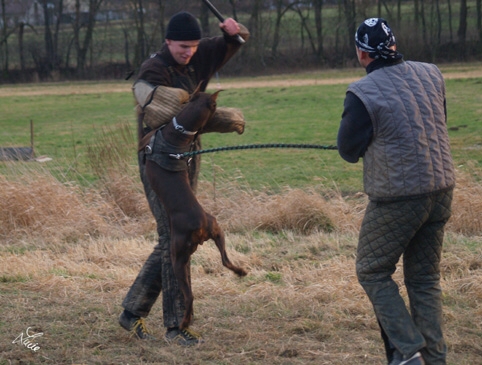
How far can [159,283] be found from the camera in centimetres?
470

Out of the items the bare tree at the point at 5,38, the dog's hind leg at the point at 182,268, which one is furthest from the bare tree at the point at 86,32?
the dog's hind leg at the point at 182,268

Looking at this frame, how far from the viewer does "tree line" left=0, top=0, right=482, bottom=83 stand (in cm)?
3753

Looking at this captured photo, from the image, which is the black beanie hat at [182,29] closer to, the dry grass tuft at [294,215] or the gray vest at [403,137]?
the gray vest at [403,137]

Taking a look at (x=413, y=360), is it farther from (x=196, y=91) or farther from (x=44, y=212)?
(x=44, y=212)

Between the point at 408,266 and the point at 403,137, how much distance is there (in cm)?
76

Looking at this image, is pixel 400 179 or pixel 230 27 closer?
pixel 400 179

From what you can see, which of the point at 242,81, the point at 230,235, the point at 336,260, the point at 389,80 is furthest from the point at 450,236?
the point at 242,81

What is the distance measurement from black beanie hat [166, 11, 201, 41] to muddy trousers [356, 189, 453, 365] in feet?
5.22

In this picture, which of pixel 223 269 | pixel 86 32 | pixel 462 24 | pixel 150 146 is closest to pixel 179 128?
pixel 150 146

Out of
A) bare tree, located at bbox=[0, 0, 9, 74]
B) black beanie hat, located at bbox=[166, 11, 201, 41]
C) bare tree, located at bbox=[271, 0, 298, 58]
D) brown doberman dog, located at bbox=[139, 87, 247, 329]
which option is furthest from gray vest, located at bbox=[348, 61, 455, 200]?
bare tree, located at bbox=[0, 0, 9, 74]

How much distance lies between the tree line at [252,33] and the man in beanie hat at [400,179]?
33095 millimetres

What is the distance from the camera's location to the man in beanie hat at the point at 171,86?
4461mm

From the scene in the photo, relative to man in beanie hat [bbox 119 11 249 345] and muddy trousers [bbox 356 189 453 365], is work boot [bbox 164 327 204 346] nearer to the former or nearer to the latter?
man in beanie hat [bbox 119 11 249 345]

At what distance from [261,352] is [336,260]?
199cm
